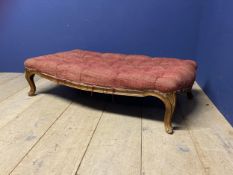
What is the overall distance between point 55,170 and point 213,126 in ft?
3.43

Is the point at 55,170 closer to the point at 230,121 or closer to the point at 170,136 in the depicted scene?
the point at 170,136

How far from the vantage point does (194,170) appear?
1201 millimetres

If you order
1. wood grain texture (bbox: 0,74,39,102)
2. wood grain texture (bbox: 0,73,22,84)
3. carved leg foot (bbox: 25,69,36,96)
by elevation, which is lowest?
wood grain texture (bbox: 0,73,22,84)

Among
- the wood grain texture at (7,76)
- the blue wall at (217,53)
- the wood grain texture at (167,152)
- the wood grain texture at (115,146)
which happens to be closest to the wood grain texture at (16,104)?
the wood grain texture at (7,76)

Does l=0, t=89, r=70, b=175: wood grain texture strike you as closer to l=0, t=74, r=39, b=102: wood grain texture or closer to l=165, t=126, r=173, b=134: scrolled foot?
l=0, t=74, r=39, b=102: wood grain texture

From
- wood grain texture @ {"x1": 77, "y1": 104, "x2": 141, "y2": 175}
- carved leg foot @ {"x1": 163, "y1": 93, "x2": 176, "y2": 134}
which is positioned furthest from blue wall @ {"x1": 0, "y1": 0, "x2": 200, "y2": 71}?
carved leg foot @ {"x1": 163, "y1": 93, "x2": 176, "y2": 134}

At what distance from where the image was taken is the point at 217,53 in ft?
6.48

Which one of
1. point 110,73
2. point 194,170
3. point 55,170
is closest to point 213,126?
point 194,170

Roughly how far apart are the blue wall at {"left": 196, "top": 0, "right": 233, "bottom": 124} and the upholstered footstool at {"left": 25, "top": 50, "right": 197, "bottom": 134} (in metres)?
0.21

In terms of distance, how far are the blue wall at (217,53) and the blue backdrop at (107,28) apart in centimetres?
2

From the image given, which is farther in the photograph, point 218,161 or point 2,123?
point 2,123

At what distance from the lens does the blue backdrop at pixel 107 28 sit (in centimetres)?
244

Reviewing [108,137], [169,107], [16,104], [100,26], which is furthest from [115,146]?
[100,26]

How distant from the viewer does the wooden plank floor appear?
4.00 feet
